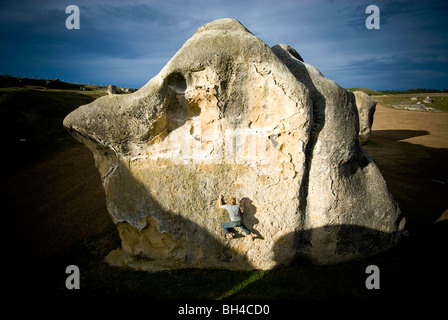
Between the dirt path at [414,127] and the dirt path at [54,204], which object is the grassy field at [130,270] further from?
the dirt path at [414,127]

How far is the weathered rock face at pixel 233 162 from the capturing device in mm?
5180

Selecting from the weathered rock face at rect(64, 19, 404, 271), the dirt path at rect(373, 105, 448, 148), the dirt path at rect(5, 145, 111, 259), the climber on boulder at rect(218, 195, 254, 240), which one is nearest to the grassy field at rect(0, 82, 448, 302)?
the dirt path at rect(5, 145, 111, 259)

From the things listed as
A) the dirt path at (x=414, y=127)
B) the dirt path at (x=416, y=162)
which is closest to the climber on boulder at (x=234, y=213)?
the dirt path at (x=416, y=162)

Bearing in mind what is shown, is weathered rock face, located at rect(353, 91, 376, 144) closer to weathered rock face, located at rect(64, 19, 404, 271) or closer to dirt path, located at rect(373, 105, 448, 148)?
dirt path, located at rect(373, 105, 448, 148)

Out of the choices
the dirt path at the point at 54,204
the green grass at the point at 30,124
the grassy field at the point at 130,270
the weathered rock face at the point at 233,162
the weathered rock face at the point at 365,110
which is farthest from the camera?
the weathered rock face at the point at 365,110

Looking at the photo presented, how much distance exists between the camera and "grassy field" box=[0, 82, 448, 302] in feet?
17.3

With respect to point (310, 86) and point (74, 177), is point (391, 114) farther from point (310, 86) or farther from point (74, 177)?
point (74, 177)

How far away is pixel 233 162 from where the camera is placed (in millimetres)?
5578

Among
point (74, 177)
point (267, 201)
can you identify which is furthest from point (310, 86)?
point (74, 177)

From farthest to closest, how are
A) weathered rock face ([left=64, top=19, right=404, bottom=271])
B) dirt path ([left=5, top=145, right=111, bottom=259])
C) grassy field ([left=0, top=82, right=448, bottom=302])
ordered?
dirt path ([left=5, top=145, right=111, bottom=259]), grassy field ([left=0, top=82, right=448, bottom=302]), weathered rock face ([left=64, top=19, right=404, bottom=271])

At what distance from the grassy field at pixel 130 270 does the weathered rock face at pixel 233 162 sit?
1.39 ft

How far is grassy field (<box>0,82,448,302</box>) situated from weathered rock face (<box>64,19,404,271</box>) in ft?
1.39

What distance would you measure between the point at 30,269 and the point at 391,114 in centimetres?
3996

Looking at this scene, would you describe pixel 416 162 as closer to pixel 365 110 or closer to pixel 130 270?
pixel 365 110
